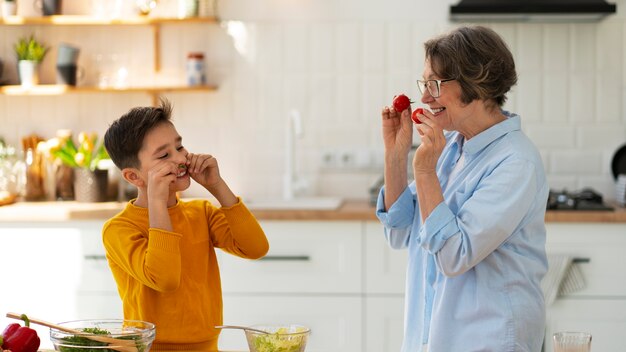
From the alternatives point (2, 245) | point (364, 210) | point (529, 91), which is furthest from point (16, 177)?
point (529, 91)

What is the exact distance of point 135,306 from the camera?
2.11 meters

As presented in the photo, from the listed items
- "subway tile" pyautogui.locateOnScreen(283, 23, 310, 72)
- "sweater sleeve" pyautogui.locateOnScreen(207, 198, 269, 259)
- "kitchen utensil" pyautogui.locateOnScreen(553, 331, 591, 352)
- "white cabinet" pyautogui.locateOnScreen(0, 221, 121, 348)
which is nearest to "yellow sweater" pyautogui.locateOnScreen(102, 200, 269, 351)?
"sweater sleeve" pyautogui.locateOnScreen(207, 198, 269, 259)

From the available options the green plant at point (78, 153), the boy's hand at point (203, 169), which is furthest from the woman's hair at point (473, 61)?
the green plant at point (78, 153)

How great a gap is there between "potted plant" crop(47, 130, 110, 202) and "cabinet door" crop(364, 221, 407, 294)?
3.99 feet

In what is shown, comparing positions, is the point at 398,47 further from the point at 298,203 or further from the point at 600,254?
the point at 600,254

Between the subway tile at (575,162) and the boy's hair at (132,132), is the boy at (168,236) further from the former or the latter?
the subway tile at (575,162)

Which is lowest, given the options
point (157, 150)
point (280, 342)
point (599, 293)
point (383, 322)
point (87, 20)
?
point (383, 322)

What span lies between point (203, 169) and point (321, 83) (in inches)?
84.0

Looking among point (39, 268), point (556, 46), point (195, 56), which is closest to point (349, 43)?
point (195, 56)

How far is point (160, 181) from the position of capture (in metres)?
2.08

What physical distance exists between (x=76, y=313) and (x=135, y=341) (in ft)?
6.88

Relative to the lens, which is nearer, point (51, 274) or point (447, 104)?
point (447, 104)

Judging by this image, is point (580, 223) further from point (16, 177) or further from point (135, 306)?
point (16, 177)

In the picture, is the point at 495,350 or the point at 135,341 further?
the point at 495,350
